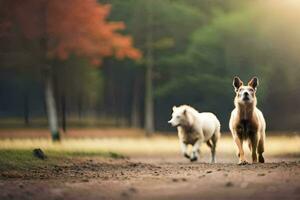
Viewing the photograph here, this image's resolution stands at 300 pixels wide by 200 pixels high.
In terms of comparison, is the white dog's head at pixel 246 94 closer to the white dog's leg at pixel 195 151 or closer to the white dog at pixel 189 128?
the white dog's leg at pixel 195 151

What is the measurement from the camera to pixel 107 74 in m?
47.7

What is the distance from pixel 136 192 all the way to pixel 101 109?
50.7 metres

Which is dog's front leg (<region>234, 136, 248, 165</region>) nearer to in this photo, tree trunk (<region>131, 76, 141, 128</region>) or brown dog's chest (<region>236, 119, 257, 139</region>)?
brown dog's chest (<region>236, 119, 257, 139</region>)

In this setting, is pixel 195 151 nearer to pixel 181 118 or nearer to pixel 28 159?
pixel 181 118

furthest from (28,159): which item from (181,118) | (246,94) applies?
(246,94)

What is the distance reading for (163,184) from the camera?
467 inches

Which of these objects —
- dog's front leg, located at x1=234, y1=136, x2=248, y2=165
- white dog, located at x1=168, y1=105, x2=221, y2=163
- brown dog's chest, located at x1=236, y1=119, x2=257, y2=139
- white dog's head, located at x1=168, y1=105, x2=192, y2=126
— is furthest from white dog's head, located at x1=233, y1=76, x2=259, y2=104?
white dog's head, located at x1=168, y1=105, x2=192, y2=126

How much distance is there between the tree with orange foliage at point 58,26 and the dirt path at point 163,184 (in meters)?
14.8

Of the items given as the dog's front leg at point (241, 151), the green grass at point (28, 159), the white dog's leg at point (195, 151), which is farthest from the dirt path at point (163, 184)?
the white dog's leg at point (195, 151)

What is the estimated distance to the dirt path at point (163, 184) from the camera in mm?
10336

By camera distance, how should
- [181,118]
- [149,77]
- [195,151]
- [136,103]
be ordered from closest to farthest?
[195,151] < [181,118] < [149,77] < [136,103]

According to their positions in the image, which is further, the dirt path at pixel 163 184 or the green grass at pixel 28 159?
the green grass at pixel 28 159

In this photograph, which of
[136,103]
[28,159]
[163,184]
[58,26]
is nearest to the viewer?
[163,184]

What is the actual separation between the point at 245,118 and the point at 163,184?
4.16m
